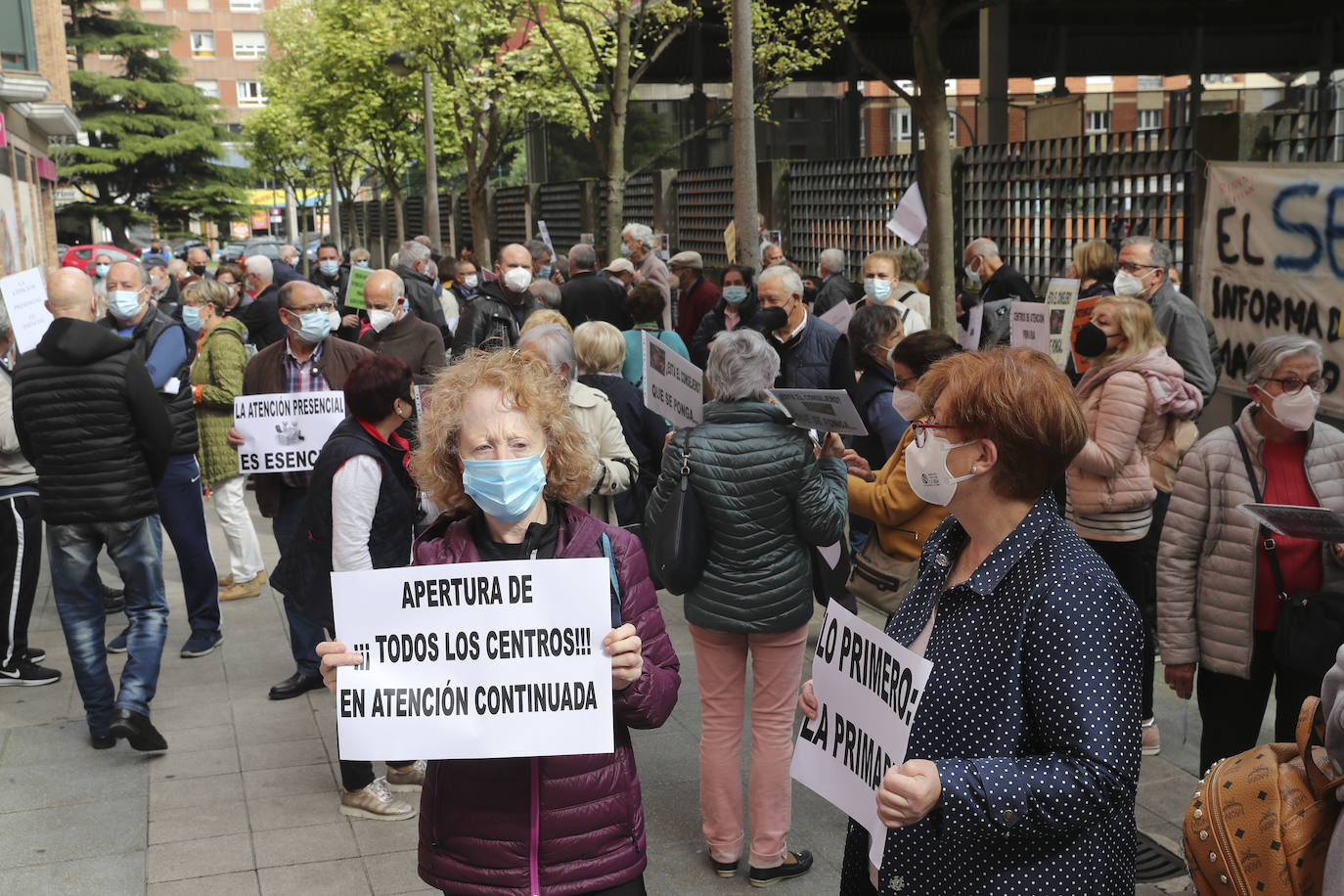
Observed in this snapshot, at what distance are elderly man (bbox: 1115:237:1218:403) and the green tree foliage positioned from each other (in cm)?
5248

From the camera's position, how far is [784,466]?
190 inches

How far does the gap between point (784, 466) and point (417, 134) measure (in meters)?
37.0

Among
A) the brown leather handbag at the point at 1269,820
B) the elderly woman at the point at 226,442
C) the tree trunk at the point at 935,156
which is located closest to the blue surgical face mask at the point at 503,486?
the brown leather handbag at the point at 1269,820

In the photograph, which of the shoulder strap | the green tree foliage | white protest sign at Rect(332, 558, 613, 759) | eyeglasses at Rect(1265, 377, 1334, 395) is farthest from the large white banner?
the green tree foliage

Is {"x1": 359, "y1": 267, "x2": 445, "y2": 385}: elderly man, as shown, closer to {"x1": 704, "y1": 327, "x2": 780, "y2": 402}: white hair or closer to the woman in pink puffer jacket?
{"x1": 704, "y1": 327, "x2": 780, "y2": 402}: white hair

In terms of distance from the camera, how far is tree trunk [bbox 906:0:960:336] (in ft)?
34.8

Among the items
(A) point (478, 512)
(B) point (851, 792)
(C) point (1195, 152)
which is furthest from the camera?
(C) point (1195, 152)

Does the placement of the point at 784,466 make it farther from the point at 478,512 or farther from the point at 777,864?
the point at 478,512

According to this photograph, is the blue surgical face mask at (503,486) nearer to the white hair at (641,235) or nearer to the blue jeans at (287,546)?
the blue jeans at (287,546)

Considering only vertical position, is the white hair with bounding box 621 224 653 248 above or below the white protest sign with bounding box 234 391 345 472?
above

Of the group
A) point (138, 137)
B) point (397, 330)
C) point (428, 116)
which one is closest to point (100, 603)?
point (397, 330)

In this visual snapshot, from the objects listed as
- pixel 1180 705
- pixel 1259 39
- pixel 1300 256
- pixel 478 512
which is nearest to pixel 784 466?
pixel 478 512

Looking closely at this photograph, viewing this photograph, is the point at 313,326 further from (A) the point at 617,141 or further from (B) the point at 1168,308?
(A) the point at 617,141

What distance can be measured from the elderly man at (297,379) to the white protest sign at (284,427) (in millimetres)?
106
